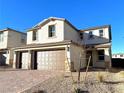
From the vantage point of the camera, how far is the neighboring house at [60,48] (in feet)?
51.7

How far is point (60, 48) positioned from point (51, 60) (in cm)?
208

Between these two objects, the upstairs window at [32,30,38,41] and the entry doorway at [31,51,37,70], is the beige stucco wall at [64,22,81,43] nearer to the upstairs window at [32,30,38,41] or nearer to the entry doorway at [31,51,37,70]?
the entry doorway at [31,51,37,70]

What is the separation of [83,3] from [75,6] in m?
1.32

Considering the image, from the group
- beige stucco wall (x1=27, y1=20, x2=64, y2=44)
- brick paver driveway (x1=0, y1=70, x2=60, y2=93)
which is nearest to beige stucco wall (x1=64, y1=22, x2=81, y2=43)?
beige stucco wall (x1=27, y1=20, x2=64, y2=44)

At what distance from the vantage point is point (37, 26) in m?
21.7

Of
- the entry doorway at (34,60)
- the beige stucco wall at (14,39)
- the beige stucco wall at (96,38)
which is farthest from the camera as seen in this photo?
the beige stucco wall at (14,39)

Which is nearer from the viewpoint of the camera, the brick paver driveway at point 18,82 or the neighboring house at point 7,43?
the brick paver driveway at point 18,82

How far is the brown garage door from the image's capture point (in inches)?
623

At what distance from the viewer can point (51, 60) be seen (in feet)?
54.3

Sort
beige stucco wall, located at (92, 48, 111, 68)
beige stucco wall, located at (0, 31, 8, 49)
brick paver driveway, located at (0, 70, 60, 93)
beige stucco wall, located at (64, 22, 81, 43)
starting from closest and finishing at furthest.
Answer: brick paver driveway, located at (0, 70, 60, 93), beige stucco wall, located at (64, 22, 81, 43), beige stucco wall, located at (92, 48, 111, 68), beige stucco wall, located at (0, 31, 8, 49)

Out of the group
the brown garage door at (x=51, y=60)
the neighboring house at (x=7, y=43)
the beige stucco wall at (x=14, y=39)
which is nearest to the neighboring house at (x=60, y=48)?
the brown garage door at (x=51, y=60)

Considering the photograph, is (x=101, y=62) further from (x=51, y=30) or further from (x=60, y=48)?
(x=51, y=30)

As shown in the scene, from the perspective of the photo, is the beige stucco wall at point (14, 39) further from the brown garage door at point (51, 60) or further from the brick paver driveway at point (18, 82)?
the brick paver driveway at point (18, 82)

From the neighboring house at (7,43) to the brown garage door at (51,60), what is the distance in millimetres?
10620
